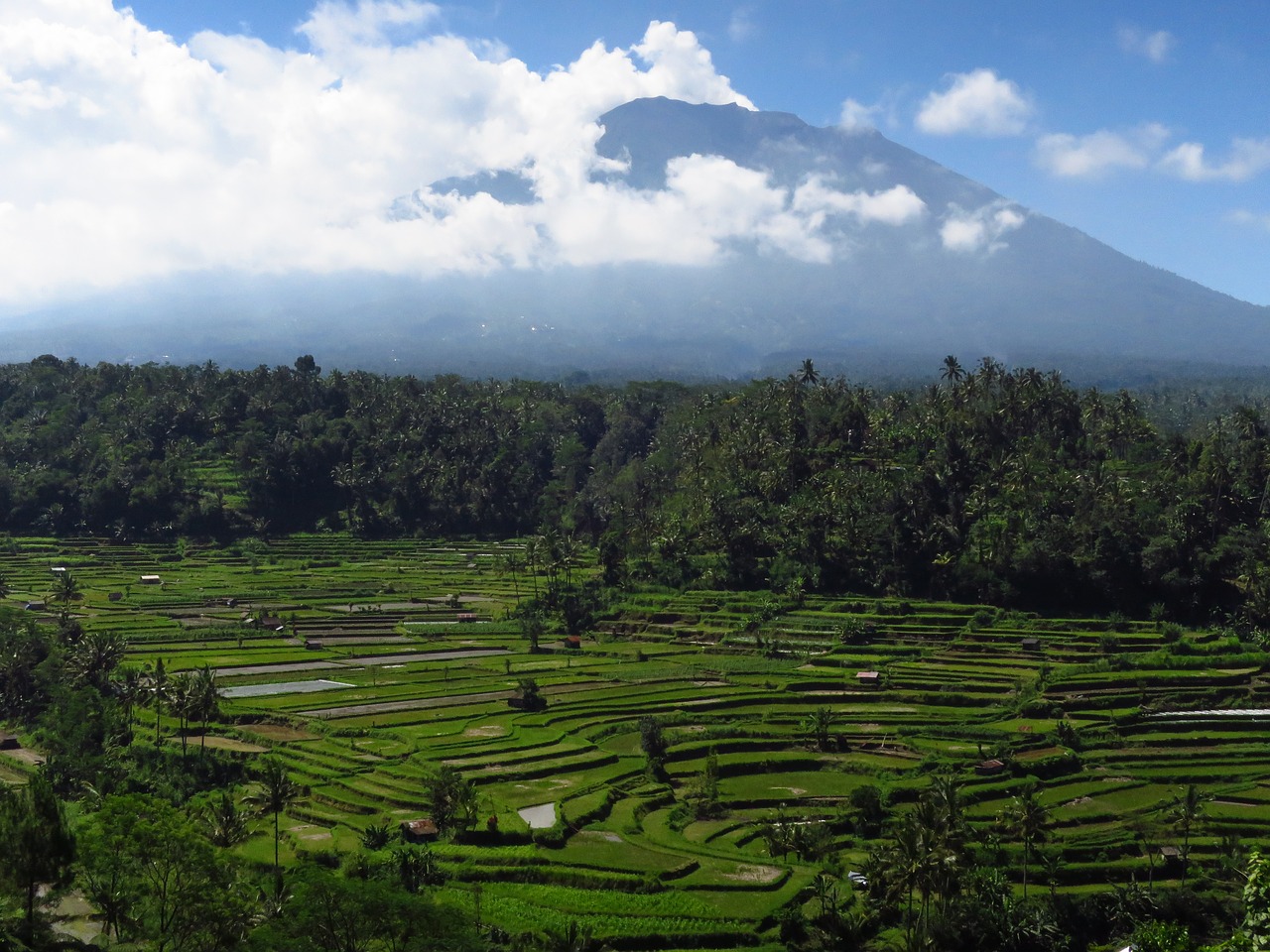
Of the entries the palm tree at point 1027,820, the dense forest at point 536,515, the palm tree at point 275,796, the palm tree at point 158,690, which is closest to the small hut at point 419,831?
the dense forest at point 536,515

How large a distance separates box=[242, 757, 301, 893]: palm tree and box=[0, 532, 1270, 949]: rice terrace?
1.54 feet

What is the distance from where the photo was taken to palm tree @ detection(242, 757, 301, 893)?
28022 millimetres

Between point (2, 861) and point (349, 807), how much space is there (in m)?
11.4

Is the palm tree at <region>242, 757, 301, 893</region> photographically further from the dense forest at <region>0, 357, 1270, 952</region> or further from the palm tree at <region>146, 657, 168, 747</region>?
the palm tree at <region>146, 657, 168, 747</region>

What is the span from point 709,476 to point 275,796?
5107 centimetres

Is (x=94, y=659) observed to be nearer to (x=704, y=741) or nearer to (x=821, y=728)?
(x=704, y=741)

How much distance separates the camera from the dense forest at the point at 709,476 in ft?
196

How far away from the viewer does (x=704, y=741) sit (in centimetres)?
4028

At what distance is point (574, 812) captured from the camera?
32906 mm

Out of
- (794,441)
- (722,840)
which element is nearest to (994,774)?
(722,840)

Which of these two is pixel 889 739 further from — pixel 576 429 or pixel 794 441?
pixel 576 429

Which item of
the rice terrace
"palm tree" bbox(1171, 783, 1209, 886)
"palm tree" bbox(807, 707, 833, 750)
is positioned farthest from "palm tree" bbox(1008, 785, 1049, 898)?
"palm tree" bbox(807, 707, 833, 750)

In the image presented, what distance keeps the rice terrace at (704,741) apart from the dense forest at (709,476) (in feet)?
13.3

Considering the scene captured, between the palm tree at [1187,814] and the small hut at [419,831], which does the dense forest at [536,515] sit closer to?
the palm tree at [1187,814]
